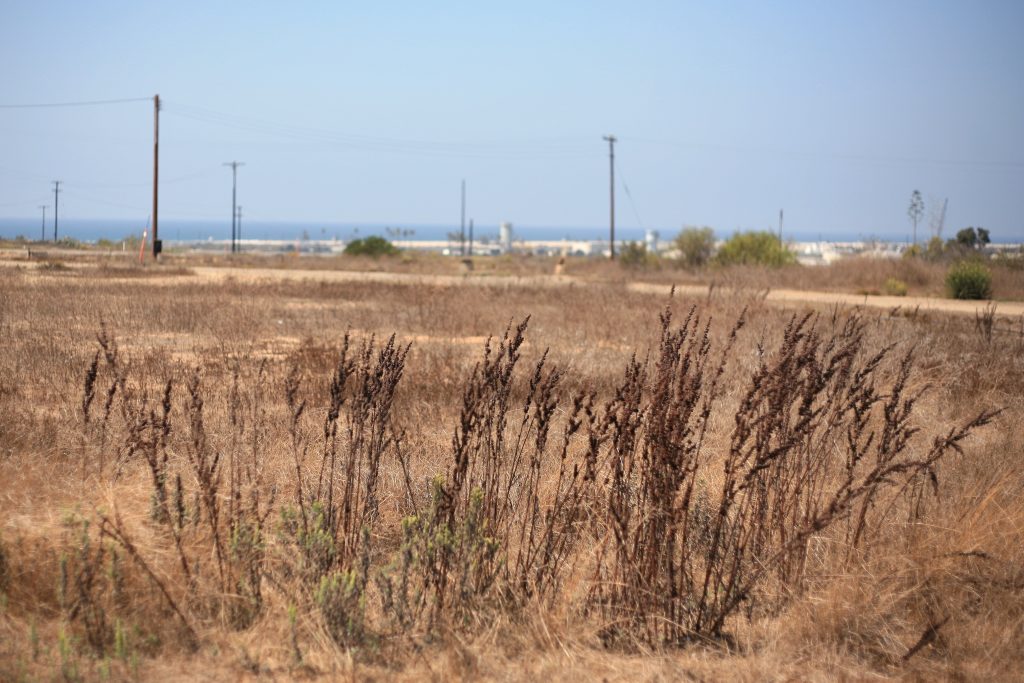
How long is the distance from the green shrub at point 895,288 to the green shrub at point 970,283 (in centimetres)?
206

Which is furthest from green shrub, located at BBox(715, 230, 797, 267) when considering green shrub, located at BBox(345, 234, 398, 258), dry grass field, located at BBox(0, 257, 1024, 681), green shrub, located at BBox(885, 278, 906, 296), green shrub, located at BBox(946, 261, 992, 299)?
dry grass field, located at BBox(0, 257, 1024, 681)

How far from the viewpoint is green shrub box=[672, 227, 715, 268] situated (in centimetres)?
5566

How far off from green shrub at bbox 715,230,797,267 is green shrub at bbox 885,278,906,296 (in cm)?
1799

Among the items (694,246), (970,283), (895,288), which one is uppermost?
(694,246)

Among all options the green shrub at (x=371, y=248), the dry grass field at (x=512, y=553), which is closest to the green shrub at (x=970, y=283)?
the dry grass field at (x=512, y=553)

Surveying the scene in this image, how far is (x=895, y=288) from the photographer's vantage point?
107 ft

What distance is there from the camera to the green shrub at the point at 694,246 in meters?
55.7

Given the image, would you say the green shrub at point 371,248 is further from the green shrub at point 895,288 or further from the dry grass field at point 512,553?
the dry grass field at point 512,553

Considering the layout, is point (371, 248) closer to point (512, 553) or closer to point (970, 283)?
point (970, 283)

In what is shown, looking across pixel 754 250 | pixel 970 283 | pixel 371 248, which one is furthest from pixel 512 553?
pixel 371 248

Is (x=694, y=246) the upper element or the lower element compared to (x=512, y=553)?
upper

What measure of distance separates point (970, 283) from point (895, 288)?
3.14 metres

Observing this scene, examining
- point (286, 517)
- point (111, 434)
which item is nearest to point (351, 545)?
point (286, 517)

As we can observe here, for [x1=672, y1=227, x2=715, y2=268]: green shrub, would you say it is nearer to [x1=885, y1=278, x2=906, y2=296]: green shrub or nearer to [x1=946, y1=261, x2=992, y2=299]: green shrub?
[x1=885, y1=278, x2=906, y2=296]: green shrub
